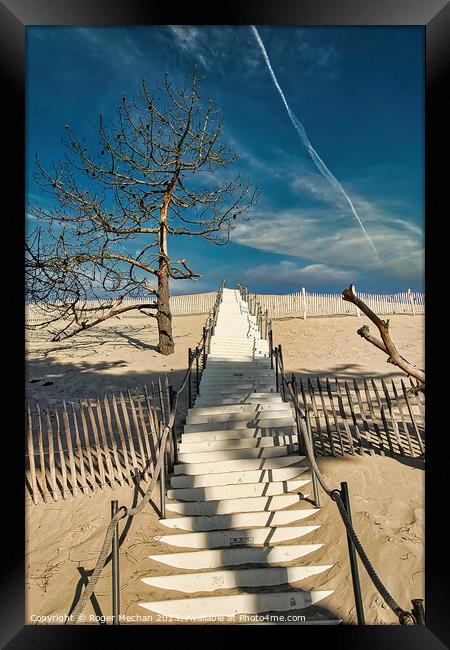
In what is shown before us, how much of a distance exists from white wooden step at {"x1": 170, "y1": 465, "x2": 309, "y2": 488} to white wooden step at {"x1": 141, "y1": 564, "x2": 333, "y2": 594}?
1456mm

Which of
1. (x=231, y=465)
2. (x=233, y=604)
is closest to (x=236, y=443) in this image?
(x=231, y=465)

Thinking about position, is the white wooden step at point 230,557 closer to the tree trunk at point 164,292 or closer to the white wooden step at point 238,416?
the white wooden step at point 238,416

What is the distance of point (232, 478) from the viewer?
211 inches

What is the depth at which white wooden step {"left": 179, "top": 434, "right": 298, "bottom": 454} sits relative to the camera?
6070 millimetres

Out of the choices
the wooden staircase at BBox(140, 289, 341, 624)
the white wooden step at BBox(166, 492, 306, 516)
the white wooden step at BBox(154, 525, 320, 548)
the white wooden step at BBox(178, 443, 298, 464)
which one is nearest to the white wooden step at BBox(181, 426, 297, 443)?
the wooden staircase at BBox(140, 289, 341, 624)

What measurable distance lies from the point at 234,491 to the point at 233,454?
2.70 feet

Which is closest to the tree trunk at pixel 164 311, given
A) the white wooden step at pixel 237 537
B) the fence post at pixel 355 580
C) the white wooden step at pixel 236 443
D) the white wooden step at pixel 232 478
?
the white wooden step at pixel 236 443

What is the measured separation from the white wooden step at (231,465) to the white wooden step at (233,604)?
2.04 metres

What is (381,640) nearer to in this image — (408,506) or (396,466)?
(408,506)

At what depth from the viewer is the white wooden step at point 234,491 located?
16.8 feet

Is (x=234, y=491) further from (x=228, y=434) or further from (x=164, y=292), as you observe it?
(x=164, y=292)

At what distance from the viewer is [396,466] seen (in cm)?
594
